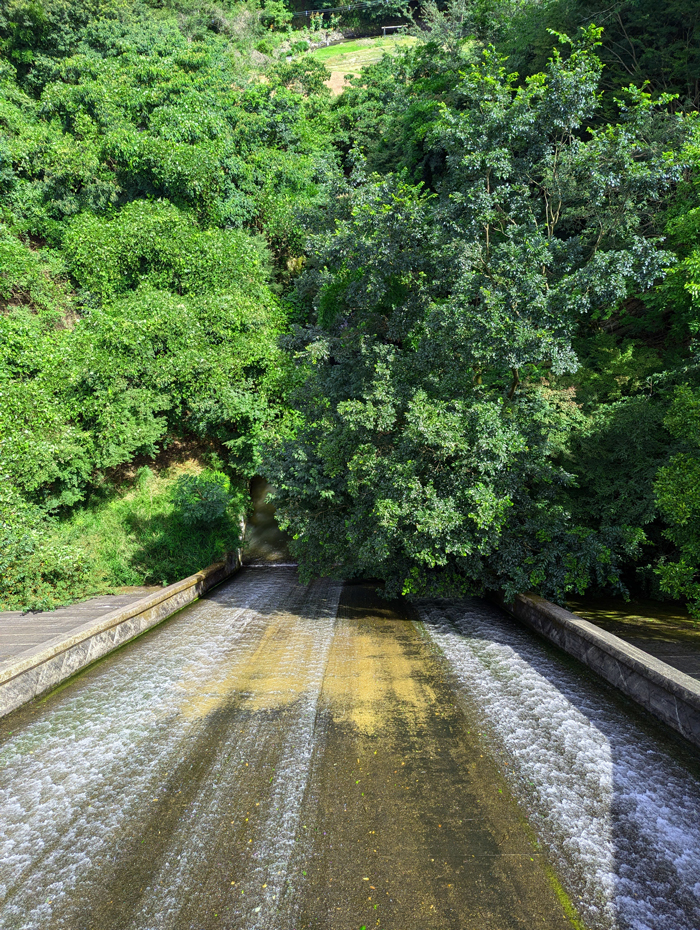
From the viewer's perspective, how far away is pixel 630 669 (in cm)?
740

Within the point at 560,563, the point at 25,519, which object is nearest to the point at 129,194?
the point at 25,519

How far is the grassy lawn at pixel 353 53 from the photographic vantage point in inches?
1654

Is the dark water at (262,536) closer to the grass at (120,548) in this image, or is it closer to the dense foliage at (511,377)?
the grass at (120,548)

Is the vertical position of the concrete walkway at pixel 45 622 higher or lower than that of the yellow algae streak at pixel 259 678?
higher

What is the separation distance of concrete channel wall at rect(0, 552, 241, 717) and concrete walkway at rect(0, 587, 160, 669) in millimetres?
200

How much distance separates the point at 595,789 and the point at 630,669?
225 cm

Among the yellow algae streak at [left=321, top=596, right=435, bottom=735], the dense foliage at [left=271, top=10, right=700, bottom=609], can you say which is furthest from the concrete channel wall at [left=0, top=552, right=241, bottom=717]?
the yellow algae streak at [left=321, top=596, right=435, bottom=735]

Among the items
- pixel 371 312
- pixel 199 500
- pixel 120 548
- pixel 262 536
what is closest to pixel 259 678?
pixel 371 312

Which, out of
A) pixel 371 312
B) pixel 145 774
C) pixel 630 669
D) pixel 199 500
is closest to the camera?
pixel 145 774

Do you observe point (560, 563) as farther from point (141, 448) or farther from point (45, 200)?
point (45, 200)

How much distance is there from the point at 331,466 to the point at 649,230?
9498 millimetres

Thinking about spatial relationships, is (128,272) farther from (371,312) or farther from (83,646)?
(83,646)

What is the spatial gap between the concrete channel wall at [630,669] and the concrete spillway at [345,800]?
11.5 inches

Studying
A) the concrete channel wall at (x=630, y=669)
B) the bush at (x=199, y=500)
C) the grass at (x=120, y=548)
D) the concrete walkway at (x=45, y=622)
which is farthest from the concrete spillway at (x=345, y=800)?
the bush at (x=199, y=500)
